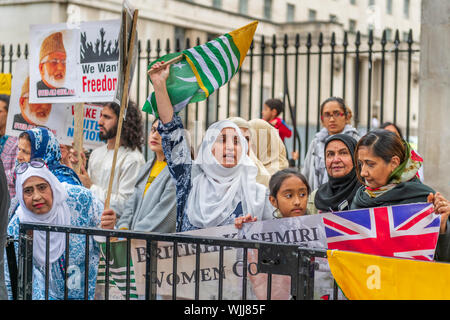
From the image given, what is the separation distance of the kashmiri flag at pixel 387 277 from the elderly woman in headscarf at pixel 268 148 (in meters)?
3.51

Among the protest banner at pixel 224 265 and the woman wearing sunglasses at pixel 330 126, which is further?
the woman wearing sunglasses at pixel 330 126

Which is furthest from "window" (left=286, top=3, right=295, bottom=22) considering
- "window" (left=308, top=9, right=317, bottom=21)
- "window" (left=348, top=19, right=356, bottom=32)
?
"window" (left=348, top=19, right=356, bottom=32)

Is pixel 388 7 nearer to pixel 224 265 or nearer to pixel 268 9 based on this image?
pixel 268 9

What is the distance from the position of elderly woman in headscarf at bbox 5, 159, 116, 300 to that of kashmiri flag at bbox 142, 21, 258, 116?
2.54 ft

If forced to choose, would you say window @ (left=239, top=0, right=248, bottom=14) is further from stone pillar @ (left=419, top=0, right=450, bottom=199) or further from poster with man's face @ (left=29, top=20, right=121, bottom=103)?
poster with man's face @ (left=29, top=20, right=121, bottom=103)

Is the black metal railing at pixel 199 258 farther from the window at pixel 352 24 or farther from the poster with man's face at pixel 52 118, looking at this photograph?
the window at pixel 352 24

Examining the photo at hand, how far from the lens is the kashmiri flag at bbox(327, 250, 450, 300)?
119 inches

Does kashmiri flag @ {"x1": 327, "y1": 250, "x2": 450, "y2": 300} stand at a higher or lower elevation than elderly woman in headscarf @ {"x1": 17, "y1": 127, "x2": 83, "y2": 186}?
lower

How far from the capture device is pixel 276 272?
10.8ft

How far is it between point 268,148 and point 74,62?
197cm

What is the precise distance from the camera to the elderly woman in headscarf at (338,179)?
4.63m

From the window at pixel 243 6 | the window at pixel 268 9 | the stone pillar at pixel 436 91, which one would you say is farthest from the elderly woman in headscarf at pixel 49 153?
the window at pixel 268 9
